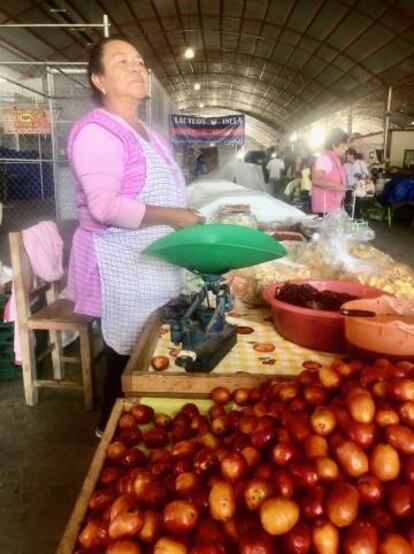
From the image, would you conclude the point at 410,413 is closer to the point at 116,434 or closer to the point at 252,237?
the point at 252,237

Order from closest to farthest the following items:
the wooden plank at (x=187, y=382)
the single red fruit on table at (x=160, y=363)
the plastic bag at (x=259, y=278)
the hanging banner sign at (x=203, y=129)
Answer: the wooden plank at (x=187, y=382) → the single red fruit on table at (x=160, y=363) → the plastic bag at (x=259, y=278) → the hanging banner sign at (x=203, y=129)

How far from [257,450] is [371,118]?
2361 centimetres

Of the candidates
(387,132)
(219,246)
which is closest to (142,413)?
(219,246)

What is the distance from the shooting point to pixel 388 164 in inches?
635

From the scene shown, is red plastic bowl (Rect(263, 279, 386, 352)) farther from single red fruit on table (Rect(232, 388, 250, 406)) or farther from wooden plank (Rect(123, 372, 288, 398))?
single red fruit on table (Rect(232, 388, 250, 406))

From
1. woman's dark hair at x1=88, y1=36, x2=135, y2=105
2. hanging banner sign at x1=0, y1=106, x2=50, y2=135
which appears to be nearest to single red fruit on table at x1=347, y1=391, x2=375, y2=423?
woman's dark hair at x1=88, y1=36, x2=135, y2=105

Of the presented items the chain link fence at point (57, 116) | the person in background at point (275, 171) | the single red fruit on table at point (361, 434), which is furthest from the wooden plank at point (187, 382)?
the person in background at point (275, 171)

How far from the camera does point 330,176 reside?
5465 mm

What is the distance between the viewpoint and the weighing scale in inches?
50.2

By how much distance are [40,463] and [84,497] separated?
5.67ft

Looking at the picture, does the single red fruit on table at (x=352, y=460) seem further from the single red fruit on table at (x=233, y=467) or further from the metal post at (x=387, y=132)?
the metal post at (x=387, y=132)

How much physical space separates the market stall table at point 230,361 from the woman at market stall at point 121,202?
173 mm

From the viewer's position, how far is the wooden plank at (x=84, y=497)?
2.98 ft

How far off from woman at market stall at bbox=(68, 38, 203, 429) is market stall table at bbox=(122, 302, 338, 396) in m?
0.17
